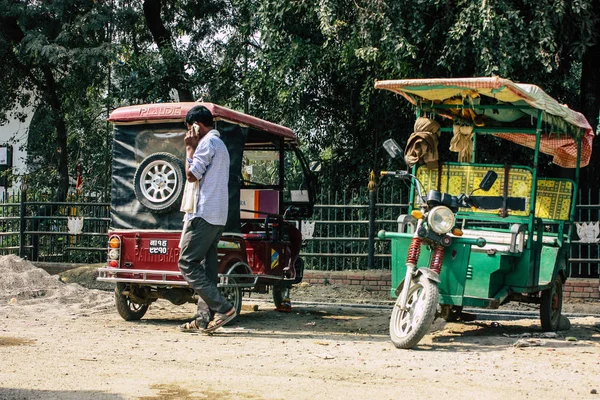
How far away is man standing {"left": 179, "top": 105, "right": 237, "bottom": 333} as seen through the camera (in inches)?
331

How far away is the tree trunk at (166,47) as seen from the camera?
707 inches

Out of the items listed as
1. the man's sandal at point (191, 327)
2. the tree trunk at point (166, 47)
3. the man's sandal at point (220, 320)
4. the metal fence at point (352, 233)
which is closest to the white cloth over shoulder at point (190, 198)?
the man's sandal at point (220, 320)

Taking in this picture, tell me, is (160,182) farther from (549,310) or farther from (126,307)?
(549,310)

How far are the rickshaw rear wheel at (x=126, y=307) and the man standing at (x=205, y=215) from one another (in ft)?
4.70

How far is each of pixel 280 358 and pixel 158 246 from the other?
273cm

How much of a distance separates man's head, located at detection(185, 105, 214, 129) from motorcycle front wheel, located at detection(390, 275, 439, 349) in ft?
8.89

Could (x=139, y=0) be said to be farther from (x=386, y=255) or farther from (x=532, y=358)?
(x=532, y=358)

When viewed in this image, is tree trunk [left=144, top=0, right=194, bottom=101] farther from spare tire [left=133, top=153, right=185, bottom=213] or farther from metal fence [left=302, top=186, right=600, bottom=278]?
spare tire [left=133, top=153, right=185, bottom=213]

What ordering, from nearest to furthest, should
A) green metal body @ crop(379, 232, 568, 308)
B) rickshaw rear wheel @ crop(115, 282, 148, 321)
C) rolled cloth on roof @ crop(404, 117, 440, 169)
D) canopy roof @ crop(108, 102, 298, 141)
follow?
1. green metal body @ crop(379, 232, 568, 308)
2. canopy roof @ crop(108, 102, 298, 141)
3. rolled cloth on roof @ crop(404, 117, 440, 169)
4. rickshaw rear wheel @ crop(115, 282, 148, 321)

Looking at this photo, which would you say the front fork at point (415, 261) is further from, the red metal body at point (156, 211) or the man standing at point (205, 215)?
the red metal body at point (156, 211)

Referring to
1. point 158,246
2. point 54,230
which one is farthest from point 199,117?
point 54,230

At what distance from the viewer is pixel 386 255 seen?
14.3m

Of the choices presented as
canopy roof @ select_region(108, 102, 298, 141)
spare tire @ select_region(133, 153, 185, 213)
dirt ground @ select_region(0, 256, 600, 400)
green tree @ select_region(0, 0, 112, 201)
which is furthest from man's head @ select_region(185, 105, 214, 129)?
green tree @ select_region(0, 0, 112, 201)

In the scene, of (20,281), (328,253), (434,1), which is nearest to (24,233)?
(20,281)
